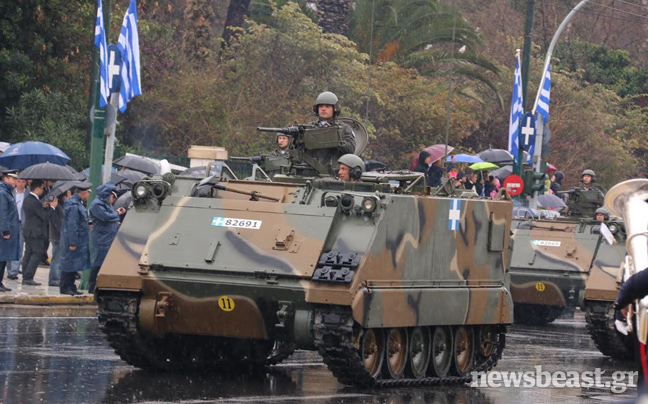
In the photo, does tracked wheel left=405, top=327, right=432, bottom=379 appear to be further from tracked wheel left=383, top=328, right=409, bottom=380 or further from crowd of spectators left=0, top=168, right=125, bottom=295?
crowd of spectators left=0, top=168, right=125, bottom=295

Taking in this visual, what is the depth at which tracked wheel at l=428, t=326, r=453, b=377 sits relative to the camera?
43.8ft

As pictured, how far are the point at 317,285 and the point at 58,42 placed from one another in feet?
61.8

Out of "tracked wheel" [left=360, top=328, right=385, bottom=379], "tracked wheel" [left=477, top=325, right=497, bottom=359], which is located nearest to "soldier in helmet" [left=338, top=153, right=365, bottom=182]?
"tracked wheel" [left=360, top=328, right=385, bottom=379]

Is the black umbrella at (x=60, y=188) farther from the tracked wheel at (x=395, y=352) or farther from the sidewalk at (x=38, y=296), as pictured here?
the tracked wheel at (x=395, y=352)

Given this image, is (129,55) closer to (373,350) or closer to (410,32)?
(373,350)

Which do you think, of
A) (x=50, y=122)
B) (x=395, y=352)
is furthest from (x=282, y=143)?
(x=50, y=122)

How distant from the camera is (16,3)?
91.0 feet

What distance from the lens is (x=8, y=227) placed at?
18.7 meters

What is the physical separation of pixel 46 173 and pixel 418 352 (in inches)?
351

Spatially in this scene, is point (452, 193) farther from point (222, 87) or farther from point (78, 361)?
point (222, 87)

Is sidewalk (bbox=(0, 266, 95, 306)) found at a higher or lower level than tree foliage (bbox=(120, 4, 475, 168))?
lower

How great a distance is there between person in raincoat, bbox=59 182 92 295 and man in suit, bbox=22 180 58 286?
0.88m

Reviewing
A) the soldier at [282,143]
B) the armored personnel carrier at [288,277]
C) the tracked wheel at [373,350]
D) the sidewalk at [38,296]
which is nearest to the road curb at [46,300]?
the sidewalk at [38,296]

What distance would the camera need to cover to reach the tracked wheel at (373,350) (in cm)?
1210
